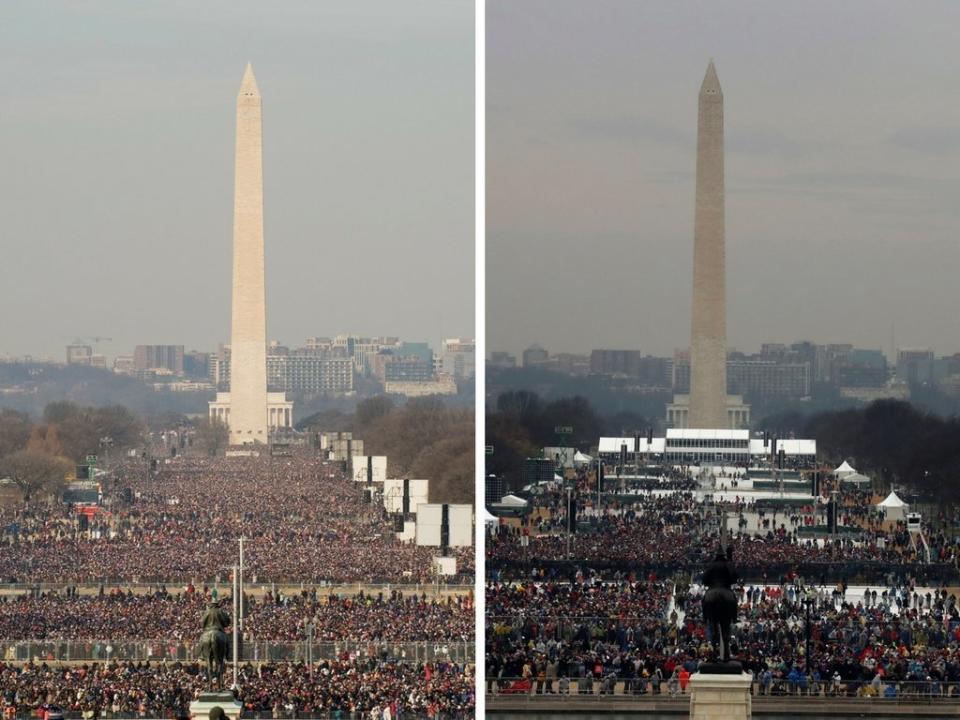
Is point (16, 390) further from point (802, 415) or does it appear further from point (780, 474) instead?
point (780, 474)

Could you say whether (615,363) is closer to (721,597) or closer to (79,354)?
(79,354)

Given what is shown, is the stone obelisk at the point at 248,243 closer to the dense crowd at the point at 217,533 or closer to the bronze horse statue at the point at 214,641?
the dense crowd at the point at 217,533

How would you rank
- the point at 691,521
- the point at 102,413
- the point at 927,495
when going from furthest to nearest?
the point at 102,413 → the point at 927,495 → the point at 691,521

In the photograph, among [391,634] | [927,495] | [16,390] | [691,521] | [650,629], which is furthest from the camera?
[16,390]

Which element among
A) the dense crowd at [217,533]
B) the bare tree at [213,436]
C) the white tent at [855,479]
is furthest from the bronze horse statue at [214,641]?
the bare tree at [213,436]

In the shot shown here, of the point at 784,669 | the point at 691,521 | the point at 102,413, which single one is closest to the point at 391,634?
the point at 784,669

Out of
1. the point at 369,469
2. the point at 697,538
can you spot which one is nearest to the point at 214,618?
the point at 697,538
